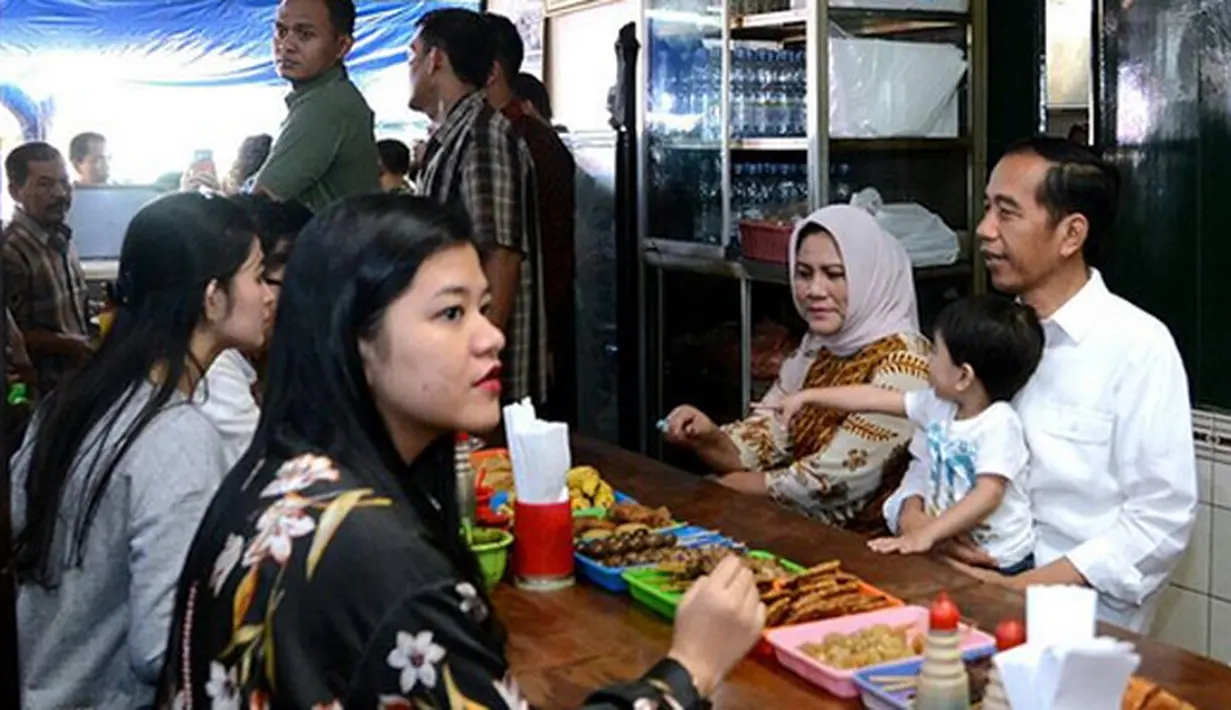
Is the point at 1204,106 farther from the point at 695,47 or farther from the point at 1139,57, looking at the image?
the point at 695,47

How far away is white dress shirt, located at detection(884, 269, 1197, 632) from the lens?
2518 millimetres

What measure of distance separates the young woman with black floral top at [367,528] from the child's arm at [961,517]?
102cm

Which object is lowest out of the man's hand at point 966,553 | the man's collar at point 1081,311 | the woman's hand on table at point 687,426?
the man's hand at point 966,553

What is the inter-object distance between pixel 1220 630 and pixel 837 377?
1178 mm

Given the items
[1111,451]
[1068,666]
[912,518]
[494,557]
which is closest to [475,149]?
[912,518]

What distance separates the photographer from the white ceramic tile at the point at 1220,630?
130 inches

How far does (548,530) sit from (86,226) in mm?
4485

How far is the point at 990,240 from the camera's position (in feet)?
8.93

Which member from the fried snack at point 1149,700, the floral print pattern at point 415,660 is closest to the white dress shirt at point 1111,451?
the fried snack at point 1149,700

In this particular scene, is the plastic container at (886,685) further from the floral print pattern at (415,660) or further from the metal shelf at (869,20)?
the metal shelf at (869,20)

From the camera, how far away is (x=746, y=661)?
1872 mm

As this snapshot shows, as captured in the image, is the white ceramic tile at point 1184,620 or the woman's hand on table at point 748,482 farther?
the white ceramic tile at point 1184,620

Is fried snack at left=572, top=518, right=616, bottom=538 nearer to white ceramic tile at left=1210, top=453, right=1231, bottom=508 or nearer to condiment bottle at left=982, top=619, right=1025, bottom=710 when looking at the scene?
condiment bottle at left=982, top=619, right=1025, bottom=710

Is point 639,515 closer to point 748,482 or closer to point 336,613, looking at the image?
point 748,482
